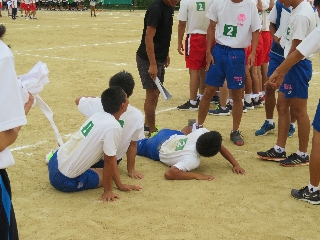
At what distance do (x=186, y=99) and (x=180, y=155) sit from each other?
3.95m

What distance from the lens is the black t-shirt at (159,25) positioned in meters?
6.22

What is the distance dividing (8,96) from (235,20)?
181 inches

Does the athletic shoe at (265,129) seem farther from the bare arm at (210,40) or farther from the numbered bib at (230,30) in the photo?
the numbered bib at (230,30)

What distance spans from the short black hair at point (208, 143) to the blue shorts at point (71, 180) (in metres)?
1.08

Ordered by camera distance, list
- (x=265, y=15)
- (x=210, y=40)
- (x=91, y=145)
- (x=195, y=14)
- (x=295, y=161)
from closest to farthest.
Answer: (x=91, y=145) → (x=295, y=161) → (x=210, y=40) → (x=195, y=14) → (x=265, y=15)

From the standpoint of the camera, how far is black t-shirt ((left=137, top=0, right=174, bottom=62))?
20.4 ft

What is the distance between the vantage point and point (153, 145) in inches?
229

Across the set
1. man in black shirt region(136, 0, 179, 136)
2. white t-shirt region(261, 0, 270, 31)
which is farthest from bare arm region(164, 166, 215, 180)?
white t-shirt region(261, 0, 270, 31)

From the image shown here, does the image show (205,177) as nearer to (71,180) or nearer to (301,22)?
(71,180)

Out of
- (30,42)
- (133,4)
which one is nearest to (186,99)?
(30,42)

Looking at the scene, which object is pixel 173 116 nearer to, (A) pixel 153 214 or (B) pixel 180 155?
(B) pixel 180 155

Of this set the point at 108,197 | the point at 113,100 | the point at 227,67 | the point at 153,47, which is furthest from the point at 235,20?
the point at 108,197

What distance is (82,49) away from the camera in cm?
1503

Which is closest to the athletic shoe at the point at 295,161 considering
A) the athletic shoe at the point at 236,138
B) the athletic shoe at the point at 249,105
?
the athletic shoe at the point at 236,138
